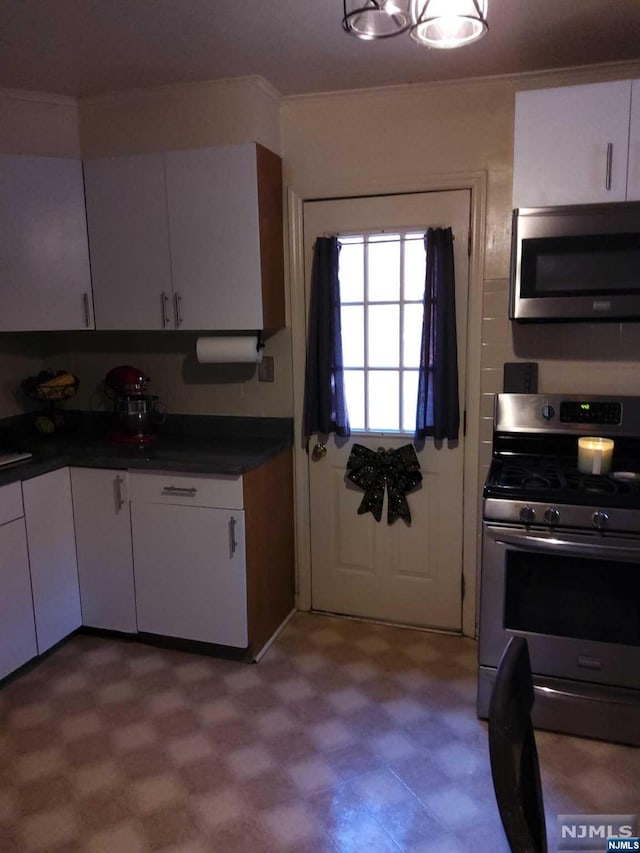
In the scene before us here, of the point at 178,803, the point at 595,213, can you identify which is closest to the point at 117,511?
the point at 178,803

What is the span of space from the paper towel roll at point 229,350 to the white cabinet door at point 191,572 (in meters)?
0.66

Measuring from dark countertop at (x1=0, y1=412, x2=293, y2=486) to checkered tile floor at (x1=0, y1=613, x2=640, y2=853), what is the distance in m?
0.85

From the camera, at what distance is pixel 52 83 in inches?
102

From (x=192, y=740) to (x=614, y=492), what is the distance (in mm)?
A: 1675

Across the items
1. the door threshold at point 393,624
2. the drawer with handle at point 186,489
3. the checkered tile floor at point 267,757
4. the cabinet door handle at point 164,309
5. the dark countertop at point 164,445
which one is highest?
the cabinet door handle at point 164,309

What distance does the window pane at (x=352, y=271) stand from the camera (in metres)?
2.77

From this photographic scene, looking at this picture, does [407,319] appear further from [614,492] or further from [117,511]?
[117,511]

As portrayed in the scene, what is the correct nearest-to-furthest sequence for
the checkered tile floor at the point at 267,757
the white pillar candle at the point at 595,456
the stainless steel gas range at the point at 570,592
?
1. the checkered tile floor at the point at 267,757
2. the stainless steel gas range at the point at 570,592
3. the white pillar candle at the point at 595,456

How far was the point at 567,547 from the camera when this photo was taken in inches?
81.0

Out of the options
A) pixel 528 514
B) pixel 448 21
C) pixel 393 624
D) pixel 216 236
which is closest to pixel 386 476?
pixel 393 624

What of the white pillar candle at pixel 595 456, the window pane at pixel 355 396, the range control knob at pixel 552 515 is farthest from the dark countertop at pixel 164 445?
the white pillar candle at pixel 595 456

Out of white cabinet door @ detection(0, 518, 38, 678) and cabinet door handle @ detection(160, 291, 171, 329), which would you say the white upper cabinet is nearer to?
cabinet door handle @ detection(160, 291, 171, 329)

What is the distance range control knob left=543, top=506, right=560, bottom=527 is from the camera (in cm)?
206

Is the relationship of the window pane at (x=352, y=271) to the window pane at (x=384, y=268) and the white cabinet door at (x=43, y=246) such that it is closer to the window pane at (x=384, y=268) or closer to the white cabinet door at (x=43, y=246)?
the window pane at (x=384, y=268)
